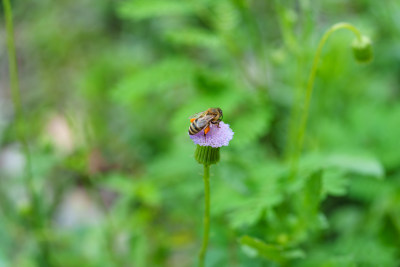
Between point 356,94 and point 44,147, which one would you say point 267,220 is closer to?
point 44,147

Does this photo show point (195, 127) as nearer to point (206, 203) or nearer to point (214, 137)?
point (214, 137)

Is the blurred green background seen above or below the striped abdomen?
above

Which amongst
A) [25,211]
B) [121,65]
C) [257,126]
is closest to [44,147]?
[25,211]

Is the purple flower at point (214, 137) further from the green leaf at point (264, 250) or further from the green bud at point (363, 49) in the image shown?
the green bud at point (363, 49)

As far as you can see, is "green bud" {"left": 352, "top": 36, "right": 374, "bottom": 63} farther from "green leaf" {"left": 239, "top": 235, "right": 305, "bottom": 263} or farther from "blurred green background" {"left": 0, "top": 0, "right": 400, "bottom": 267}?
"green leaf" {"left": 239, "top": 235, "right": 305, "bottom": 263}

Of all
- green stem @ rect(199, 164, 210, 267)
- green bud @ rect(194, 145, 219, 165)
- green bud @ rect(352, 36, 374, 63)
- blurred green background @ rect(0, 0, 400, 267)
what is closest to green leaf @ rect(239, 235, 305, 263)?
blurred green background @ rect(0, 0, 400, 267)

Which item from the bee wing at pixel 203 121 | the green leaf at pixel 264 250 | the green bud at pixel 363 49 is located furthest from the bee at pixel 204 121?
the green bud at pixel 363 49

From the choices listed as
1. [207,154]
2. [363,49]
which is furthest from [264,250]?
[363,49]

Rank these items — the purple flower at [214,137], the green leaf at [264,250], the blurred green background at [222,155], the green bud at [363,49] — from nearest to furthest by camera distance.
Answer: the purple flower at [214,137] < the green leaf at [264,250] < the green bud at [363,49] < the blurred green background at [222,155]
